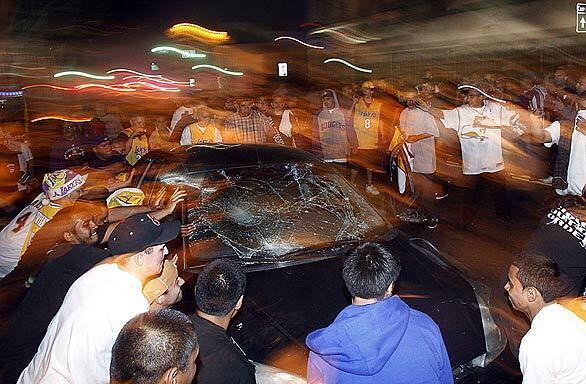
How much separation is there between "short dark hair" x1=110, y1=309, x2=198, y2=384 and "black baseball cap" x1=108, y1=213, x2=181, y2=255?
0.84 metres

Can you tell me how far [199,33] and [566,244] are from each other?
27.3 metres

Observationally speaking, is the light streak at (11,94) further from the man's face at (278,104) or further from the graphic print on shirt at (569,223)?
the graphic print on shirt at (569,223)

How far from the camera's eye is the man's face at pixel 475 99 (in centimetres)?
740

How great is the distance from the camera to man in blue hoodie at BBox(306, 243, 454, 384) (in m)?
2.46

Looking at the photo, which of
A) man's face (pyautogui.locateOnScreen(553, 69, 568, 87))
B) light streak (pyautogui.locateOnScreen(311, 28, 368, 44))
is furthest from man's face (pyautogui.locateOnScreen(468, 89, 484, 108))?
light streak (pyautogui.locateOnScreen(311, 28, 368, 44))

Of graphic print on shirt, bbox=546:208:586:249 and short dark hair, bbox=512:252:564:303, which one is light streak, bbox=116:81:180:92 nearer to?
graphic print on shirt, bbox=546:208:586:249

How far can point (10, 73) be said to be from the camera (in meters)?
18.5

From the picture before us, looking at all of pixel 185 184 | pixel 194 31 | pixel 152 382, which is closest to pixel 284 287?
pixel 185 184

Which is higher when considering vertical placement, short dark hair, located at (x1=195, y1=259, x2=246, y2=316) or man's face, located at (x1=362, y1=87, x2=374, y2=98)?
short dark hair, located at (x1=195, y1=259, x2=246, y2=316)

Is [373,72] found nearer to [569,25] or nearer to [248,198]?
[569,25]

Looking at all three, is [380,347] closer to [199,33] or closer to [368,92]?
[368,92]

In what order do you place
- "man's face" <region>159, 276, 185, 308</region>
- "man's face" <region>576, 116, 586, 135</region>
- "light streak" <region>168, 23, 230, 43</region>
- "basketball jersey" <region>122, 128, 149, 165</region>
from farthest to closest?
"light streak" <region>168, 23, 230, 43</region>
"basketball jersey" <region>122, 128, 149, 165</region>
"man's face" <region>576, 116, 586, 135</region>
"man's face" <region>159, 276, 185, 308</region>

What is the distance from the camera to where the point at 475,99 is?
24.3 ft

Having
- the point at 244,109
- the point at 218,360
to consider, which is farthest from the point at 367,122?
the point at 218,360
